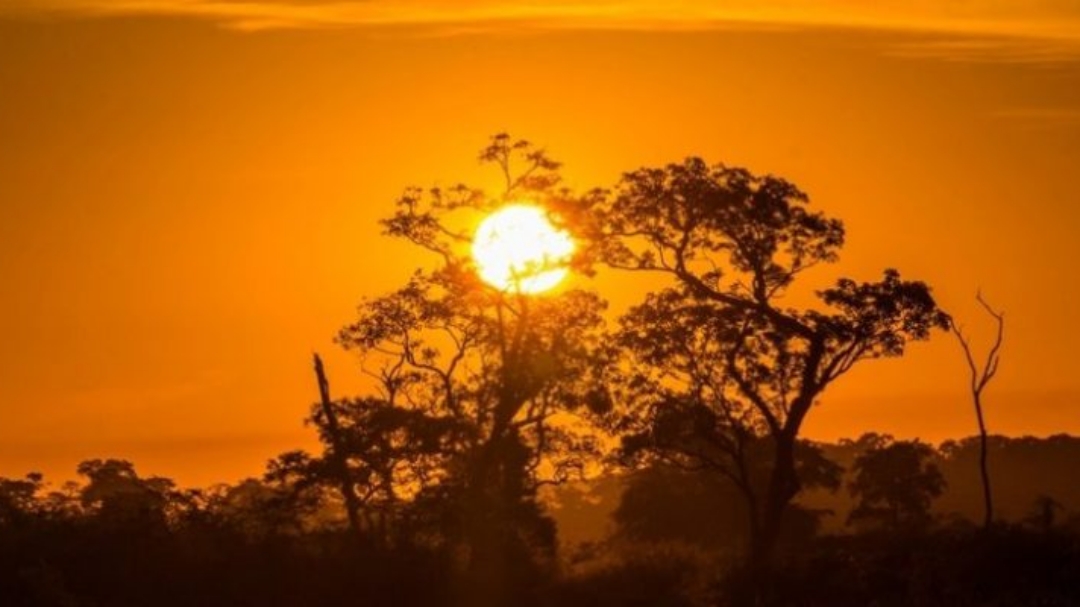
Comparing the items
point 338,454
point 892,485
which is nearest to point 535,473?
point 338,454

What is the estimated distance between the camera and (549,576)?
6506cm

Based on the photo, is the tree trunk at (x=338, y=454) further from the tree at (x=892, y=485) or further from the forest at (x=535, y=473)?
the tree at (x=892, y=485)

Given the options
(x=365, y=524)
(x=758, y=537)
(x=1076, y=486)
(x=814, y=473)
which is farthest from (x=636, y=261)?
(x=1076, y=486)

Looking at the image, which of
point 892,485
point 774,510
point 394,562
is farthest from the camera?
point 892,485

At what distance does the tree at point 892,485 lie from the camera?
11294 centimetres

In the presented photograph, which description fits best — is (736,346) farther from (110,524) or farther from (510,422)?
(110,524)

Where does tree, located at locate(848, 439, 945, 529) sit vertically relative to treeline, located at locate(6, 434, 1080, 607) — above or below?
above

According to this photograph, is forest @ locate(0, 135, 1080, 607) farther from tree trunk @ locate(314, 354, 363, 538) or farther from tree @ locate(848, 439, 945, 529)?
tree @ locate(848, 439, 945, 529)

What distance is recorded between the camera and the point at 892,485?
115875 millimetres

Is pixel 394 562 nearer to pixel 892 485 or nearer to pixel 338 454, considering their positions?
pixel 338 454

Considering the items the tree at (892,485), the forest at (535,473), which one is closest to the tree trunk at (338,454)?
the forest at (535,473)

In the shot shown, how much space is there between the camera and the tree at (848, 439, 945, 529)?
113 meters

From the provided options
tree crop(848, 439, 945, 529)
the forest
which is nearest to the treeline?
the forest

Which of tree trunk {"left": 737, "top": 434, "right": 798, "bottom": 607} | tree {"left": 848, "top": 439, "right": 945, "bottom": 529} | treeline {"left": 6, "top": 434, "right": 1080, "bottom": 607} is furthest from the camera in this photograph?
tree {"left": 848, "top": 439, "right": 945, "bottom": 529}
